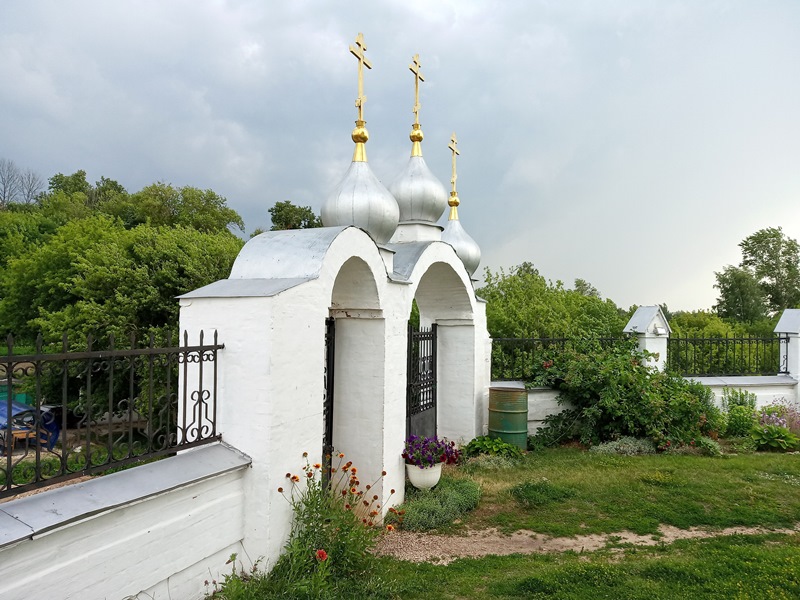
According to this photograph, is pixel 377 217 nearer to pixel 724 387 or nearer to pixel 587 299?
pixel 724 387

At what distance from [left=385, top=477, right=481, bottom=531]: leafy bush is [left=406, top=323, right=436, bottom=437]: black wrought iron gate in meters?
1.35

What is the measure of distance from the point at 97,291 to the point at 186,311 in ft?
35.3

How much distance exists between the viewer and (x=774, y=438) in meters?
9.22

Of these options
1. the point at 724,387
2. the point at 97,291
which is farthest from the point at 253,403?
the point at 97,291

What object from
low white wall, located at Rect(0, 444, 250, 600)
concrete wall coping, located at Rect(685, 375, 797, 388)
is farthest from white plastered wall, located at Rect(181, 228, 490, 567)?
concrete wall coping, located at Rect(685, 375, 797, 388)

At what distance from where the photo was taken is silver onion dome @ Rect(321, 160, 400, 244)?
644 centimetres

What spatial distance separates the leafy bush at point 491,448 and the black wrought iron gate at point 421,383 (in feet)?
2.21

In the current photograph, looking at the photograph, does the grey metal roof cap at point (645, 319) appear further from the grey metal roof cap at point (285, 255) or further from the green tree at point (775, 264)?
the green tree at point (775, 264)

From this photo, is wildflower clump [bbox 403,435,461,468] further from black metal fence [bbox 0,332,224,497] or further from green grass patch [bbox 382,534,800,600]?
black metal fence [bbox 0,332,224,497]

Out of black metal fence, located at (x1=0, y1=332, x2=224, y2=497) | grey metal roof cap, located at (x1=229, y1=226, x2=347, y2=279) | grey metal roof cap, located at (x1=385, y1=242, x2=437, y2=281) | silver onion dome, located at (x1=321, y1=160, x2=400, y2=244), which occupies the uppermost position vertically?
silver onion dome, located at (x1=321, y1=160, x2=400, y2=244)

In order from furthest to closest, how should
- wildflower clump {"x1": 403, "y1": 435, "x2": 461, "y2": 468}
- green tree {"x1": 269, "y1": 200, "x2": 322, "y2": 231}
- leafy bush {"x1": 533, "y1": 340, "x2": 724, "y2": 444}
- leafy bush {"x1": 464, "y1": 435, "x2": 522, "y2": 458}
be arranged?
green tree {"x1": 269, "y1": 200, "x2": 322, "y2": 231} < leafy bush {"x1": 533, "y1": 340, "x2": 724, "y2": 444} < leafy bush {"x1": 464, "y1": 435, "x2": 522, "y2": 458} < wildflower clump {"x1": 403, "y1": 435, "x2": 461, "y2": 468}

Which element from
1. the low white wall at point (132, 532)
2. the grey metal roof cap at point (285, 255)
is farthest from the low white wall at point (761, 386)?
the low white wall at point (132, 532)

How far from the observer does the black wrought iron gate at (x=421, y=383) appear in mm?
7926

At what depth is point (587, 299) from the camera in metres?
21.6
